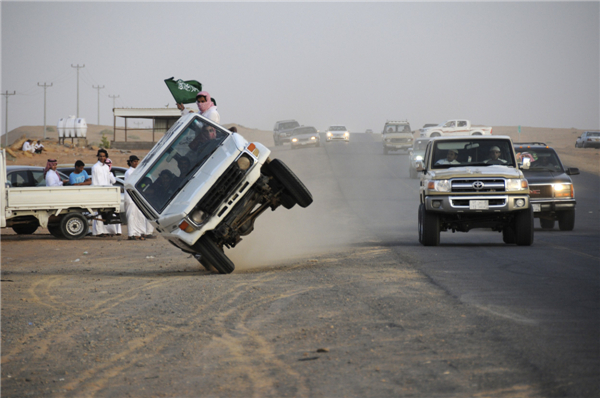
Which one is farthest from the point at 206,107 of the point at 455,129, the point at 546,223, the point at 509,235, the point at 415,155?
the point at 455,129

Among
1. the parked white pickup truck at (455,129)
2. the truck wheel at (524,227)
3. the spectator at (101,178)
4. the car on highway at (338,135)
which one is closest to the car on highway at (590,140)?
the parked white pickup truck at (455,129)

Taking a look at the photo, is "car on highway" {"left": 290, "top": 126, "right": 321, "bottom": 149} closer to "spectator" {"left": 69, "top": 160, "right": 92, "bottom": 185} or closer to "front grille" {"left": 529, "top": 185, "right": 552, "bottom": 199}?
"spectator" {"left": 69, "top": 160, "right": 92, "bottom": 185}

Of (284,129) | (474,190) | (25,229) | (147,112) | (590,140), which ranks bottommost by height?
(25,229)

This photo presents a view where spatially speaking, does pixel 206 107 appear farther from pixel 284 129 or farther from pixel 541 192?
pixel 284 129

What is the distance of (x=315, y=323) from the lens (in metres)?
6.86

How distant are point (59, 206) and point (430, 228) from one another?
9.57 m

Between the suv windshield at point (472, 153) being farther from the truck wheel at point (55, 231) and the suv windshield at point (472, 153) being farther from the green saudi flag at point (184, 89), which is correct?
the truck wheel at point (55, 231)

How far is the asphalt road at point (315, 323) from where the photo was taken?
200 inches

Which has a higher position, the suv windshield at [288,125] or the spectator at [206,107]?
the suv windshield at [288,125]

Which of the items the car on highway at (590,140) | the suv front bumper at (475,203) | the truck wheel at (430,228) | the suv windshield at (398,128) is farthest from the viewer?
the car on highway at (590,140)

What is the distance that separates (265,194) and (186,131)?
1484 mm

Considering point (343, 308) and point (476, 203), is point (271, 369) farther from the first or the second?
point (476, 203)

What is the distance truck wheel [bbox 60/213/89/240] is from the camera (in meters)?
17.8

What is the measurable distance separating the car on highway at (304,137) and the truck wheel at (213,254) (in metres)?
39.4
